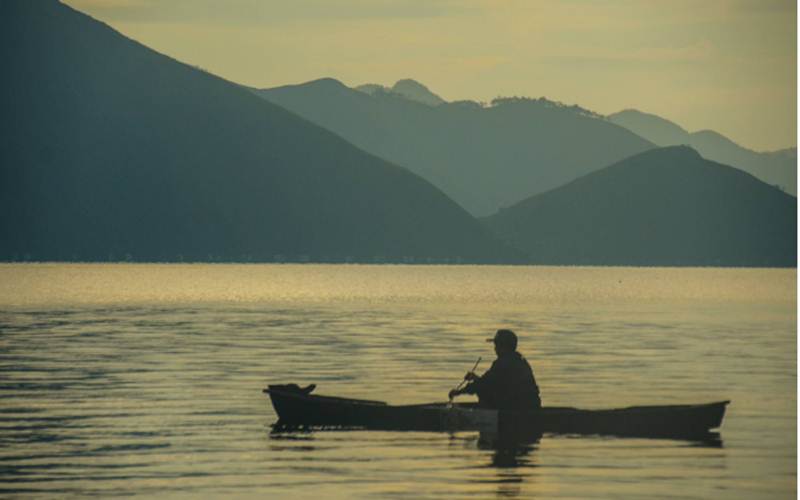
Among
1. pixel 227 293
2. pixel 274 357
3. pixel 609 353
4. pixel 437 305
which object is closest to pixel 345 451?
pixel 274 357

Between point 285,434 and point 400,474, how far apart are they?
6585mm

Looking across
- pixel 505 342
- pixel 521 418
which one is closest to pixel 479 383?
pixel 521 418

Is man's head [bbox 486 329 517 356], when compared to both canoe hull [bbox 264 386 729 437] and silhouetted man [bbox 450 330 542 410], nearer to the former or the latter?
silhouetted man [bbox 450 330 542 410]

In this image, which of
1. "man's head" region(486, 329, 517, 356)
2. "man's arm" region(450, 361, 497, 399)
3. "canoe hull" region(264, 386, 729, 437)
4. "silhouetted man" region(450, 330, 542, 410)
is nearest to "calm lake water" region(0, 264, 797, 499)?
"canoe hull" region(264, 386, 729, 437)

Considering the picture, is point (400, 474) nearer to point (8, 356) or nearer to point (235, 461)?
point (235, 461)

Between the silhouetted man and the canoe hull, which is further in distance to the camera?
the canoe hull

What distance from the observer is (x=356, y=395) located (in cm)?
4531

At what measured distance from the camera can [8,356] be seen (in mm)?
59031

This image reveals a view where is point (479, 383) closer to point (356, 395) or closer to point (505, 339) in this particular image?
point (505, 339)

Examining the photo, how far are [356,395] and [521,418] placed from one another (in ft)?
42.8

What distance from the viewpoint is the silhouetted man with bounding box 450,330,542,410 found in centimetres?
3219

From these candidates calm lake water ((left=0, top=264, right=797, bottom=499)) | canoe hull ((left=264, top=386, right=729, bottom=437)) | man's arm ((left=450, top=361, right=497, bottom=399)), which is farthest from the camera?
canoe hull ((left=264, top=386, right=729, bottom=437))

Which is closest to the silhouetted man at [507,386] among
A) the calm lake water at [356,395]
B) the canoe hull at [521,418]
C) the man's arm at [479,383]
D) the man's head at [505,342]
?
the man's arm at [479,383]

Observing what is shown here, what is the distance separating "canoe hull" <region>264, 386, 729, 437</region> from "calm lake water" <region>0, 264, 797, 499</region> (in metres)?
0.33
